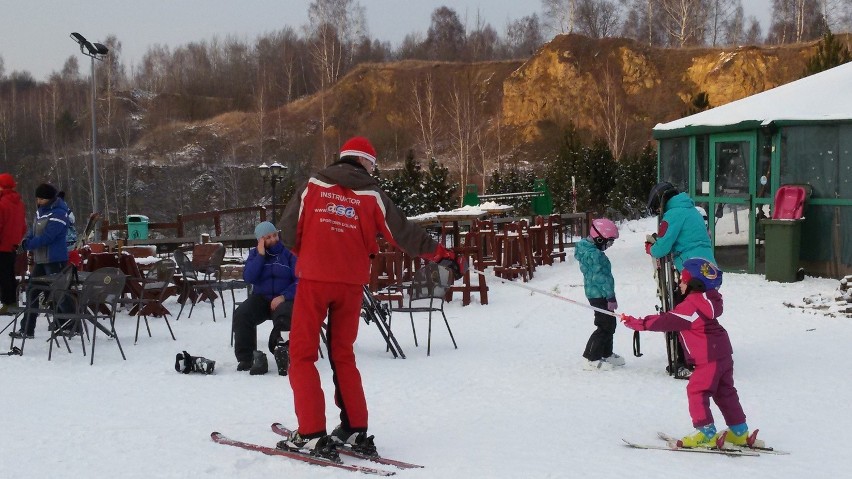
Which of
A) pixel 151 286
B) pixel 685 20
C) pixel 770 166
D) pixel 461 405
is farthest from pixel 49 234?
pixel 685 20

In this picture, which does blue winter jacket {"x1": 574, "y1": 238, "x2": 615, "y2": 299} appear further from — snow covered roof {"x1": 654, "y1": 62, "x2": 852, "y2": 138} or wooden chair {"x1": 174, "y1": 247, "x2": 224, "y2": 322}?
snow covered roof {"x1": 654, "y1": 62, "x2": 852, "y2": 138}

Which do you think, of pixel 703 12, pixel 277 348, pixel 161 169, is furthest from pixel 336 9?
pixel 277 348

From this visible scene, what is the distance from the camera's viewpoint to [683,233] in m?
6.61

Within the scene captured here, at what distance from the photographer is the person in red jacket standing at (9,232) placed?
30.7ft

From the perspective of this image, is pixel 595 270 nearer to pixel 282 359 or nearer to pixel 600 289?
pixel 600 289

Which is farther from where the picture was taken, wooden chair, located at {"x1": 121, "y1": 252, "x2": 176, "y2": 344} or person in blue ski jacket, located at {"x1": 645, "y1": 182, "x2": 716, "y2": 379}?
wooden chair, located at {"x1": 121, "y1": 252, "x2": 176, "y2": 344}

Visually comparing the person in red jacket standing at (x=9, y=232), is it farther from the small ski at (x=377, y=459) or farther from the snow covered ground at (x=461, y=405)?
the small ski at (x=377, y=459)

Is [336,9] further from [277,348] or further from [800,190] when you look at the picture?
[277,348]

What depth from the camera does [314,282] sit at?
455cm

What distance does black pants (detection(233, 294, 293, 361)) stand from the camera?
287 inches

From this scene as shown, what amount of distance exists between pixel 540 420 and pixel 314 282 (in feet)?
6.21

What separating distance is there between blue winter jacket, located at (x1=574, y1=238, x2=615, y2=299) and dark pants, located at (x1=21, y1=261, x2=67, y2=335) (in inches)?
197

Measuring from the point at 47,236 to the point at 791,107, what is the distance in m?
9.84

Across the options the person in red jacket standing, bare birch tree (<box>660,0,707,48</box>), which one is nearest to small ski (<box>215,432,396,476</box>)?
the person in red jacket standing
